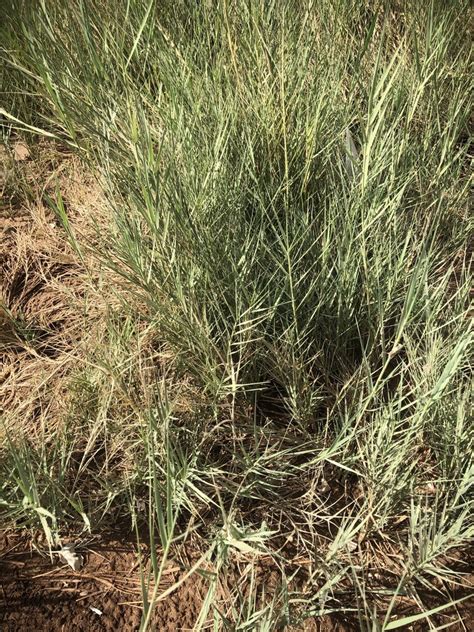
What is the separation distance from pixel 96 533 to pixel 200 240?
0.67 meters

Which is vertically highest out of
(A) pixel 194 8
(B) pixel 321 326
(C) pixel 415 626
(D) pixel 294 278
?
(A) pixel 194 8

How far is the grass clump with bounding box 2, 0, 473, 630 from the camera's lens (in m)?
1.21

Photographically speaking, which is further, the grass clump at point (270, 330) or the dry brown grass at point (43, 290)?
the dry brown grass at point (43, 290)

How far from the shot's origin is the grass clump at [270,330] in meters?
1.21

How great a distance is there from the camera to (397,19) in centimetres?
199

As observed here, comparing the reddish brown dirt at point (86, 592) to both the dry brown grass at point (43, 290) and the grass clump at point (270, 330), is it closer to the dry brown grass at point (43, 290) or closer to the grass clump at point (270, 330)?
the grass clump at point (270, 330)

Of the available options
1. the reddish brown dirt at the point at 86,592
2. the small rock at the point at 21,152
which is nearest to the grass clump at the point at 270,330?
the reddish brown dirt at the point at 86,592

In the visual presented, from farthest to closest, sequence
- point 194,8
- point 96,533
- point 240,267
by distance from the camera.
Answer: point 194,8, point 240,267, point 96,533

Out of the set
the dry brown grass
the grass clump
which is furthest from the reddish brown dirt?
the dry brown grass

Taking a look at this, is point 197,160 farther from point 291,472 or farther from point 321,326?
point 291,472

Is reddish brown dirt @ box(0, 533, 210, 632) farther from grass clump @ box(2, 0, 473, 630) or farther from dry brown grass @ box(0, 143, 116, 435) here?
dry brown grass @ box(0, 143, 116, 435)

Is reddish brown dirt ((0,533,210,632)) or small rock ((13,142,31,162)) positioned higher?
small rock ((13,142,31,162))

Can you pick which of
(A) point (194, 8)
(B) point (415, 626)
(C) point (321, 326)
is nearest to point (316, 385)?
(C) point (321, 326)

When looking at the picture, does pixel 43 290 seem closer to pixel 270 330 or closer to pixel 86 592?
pixel 270 330
